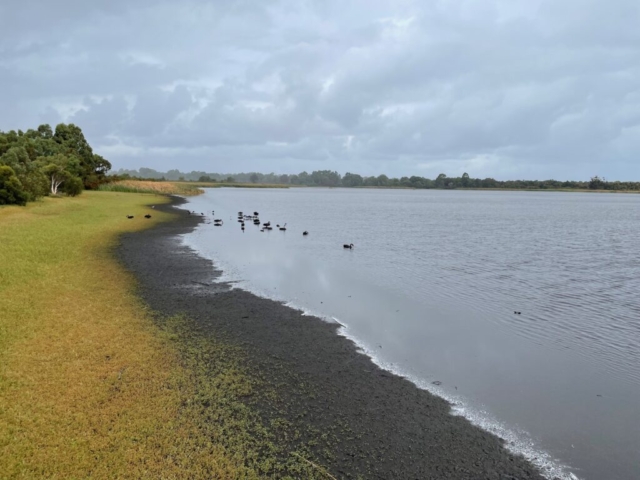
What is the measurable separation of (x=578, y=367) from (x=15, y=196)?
147 ft

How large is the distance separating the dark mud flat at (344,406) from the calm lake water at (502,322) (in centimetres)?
59

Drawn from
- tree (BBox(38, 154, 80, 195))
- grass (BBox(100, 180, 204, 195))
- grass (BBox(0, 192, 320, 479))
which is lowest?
grass (BBox(0, 192, 320, 479))

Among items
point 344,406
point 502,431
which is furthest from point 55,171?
point 502,431

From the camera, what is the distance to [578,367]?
399 inches

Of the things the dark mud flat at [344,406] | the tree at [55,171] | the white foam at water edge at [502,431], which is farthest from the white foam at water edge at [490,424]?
the tree at [55,171]

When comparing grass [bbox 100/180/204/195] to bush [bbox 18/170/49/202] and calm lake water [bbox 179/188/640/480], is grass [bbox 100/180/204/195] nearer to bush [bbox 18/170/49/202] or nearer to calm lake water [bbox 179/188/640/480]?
bush [bbox 18/170/49/202]

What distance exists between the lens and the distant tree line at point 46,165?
3859 centimetres

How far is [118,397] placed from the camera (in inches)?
293

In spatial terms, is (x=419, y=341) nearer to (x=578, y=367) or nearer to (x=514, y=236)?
(x=578, y=367)

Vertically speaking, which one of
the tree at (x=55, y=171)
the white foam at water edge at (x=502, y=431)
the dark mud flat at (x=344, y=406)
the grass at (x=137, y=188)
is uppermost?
the tree at (x=55, y=171)

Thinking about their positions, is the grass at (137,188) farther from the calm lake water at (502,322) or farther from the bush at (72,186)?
the calm lake water at (502,322)

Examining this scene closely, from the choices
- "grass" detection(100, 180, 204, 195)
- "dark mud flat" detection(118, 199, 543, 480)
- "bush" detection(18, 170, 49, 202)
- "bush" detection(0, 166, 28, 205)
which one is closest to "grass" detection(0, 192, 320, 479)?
"dark mud flat" detection(118, 199, 543, 480)

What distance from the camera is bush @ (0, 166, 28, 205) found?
37531mm

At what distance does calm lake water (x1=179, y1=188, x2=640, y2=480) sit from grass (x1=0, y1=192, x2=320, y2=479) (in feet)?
13.0
